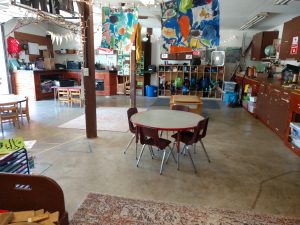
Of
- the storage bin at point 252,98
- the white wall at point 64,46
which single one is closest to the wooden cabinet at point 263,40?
the storage bin at point 252,98

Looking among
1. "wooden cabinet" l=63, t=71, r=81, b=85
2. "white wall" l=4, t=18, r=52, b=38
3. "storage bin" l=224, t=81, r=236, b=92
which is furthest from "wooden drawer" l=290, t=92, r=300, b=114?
"white wall" l=4, t=18, r=52, b=38

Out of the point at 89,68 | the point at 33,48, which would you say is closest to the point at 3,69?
the point at 33,48

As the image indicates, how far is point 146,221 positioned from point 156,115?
175 centimetres

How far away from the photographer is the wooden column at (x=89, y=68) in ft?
13.2

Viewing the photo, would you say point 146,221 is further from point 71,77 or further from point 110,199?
point 71,77

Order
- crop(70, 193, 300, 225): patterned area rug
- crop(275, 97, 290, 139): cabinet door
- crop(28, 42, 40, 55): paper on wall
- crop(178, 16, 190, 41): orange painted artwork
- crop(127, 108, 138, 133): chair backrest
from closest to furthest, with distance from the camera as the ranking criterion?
crop(70, 193, 300, 225): patterned area rug
crop(178, 16, 190, 41): orange painted artwork
crop(127, 108, 138, 133): chair backrest
crop(275, 97, 290, 139): cabinet door
crop(28, 42, 40, 55): paper on wall

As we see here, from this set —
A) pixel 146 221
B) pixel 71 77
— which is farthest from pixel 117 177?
pixel 71 77

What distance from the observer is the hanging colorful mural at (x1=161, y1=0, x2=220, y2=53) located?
3.09 meters

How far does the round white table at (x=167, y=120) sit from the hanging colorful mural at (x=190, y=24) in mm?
1023

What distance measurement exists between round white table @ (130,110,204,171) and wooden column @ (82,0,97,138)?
1254 millimetres

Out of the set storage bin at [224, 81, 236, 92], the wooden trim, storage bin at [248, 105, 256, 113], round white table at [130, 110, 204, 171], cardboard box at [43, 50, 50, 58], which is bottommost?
storage bin at [248, 105, 256, 113]

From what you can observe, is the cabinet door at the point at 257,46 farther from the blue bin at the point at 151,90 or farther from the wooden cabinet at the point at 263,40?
the blue bin at the point at 151,90

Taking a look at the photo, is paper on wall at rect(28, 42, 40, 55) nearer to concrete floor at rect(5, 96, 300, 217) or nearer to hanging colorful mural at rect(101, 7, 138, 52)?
concrete floor at rect(5, 96, 300, 217)

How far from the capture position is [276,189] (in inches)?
108
